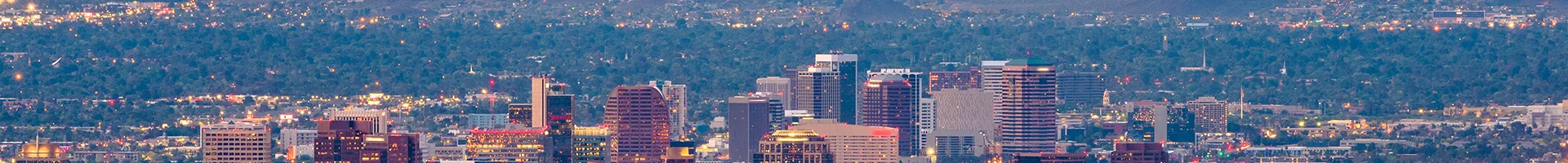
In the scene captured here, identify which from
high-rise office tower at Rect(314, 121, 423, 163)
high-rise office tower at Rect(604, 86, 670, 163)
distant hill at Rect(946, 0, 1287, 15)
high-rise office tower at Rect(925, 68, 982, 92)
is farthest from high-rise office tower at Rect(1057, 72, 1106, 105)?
high-rise office tower at Rect(314, 121, 423, 163)

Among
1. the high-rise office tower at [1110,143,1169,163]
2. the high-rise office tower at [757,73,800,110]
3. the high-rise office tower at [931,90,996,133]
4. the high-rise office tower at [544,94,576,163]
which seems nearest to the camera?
the high-rise office tower at [1110,143,1169,163]

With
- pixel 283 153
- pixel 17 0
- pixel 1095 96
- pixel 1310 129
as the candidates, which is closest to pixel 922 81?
pixel 1095 96

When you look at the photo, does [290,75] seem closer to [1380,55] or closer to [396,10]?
[396,10]

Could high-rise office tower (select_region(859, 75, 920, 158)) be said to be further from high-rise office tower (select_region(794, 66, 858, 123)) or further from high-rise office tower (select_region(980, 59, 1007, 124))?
high-rise office tower (select_region(980, 59, 1007, 124))

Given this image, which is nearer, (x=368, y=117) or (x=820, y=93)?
(x=368, y=117)

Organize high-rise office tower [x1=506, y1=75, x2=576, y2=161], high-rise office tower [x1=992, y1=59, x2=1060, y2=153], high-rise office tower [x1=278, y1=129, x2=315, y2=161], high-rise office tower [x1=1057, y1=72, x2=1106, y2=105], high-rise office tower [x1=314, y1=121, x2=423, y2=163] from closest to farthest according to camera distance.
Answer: high-rise office tower [x1=314, y1=121, x2=423, y2=163]
high-rise office tower [x1=506, y1=75, x2=576, y2=161]
high-rise office tower [x1=278, y1=129, x2=315, y2=161]
high-rise office tower [x1=992, y1=59, x2=1060, y2=153]
high-rise office tower [x1=1057, y1=72, x2=1106, y2=105]

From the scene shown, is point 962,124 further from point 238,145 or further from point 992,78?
point 238,145

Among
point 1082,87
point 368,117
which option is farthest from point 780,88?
point 368,117

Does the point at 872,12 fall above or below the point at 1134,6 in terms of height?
below
